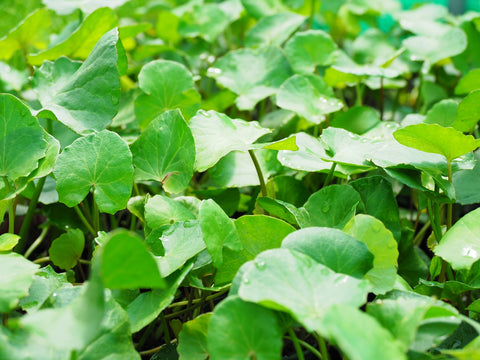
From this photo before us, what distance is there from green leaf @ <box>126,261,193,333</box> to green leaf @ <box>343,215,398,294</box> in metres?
0.18

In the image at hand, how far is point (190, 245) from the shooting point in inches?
21.0

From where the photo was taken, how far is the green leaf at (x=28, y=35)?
35.5 inches

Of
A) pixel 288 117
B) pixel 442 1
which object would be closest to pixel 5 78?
pixel 288 117

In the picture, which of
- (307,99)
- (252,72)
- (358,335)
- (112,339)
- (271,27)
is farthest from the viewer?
(271,27)

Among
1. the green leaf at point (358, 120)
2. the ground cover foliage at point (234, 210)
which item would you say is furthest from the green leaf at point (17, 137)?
the green leaf at point (358, 120)

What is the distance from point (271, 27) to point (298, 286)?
2.41 feet

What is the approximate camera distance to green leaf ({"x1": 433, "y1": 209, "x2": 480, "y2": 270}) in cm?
50

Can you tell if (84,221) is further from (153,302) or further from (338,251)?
(338,251)

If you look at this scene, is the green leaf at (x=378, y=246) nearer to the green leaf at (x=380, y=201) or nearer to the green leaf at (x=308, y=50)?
the green leaf at (x=380, y=201)

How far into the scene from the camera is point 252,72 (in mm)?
887

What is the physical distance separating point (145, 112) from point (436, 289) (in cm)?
48

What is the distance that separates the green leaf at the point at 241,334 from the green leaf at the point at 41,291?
0.17 metres

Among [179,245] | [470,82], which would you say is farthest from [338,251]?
[470,82]

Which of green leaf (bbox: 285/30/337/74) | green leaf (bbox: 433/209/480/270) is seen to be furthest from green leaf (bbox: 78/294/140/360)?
green leaf (bbox: 285/30/337/74)
